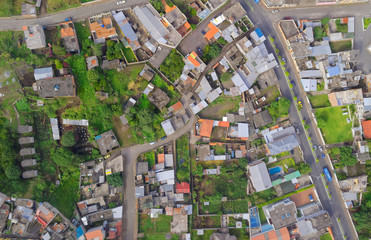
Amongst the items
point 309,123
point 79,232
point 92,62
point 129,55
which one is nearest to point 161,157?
point 79,232

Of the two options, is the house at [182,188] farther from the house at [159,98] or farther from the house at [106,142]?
the house at [159,98]

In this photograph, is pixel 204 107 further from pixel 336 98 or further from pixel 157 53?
pixel 336 98

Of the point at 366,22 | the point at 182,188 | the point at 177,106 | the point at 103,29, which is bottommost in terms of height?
the point at 182,188

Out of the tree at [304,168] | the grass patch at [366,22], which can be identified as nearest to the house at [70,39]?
the tree at [304,168]

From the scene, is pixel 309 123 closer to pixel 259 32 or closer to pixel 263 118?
pixel 263 118

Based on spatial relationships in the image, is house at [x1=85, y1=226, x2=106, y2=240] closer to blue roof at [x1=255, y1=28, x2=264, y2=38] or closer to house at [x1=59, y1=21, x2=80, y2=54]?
house at [x1=59, y1=21, x2=80, y2=54]

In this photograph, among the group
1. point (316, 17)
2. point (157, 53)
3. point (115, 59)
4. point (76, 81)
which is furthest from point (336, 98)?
point (76, 81)
